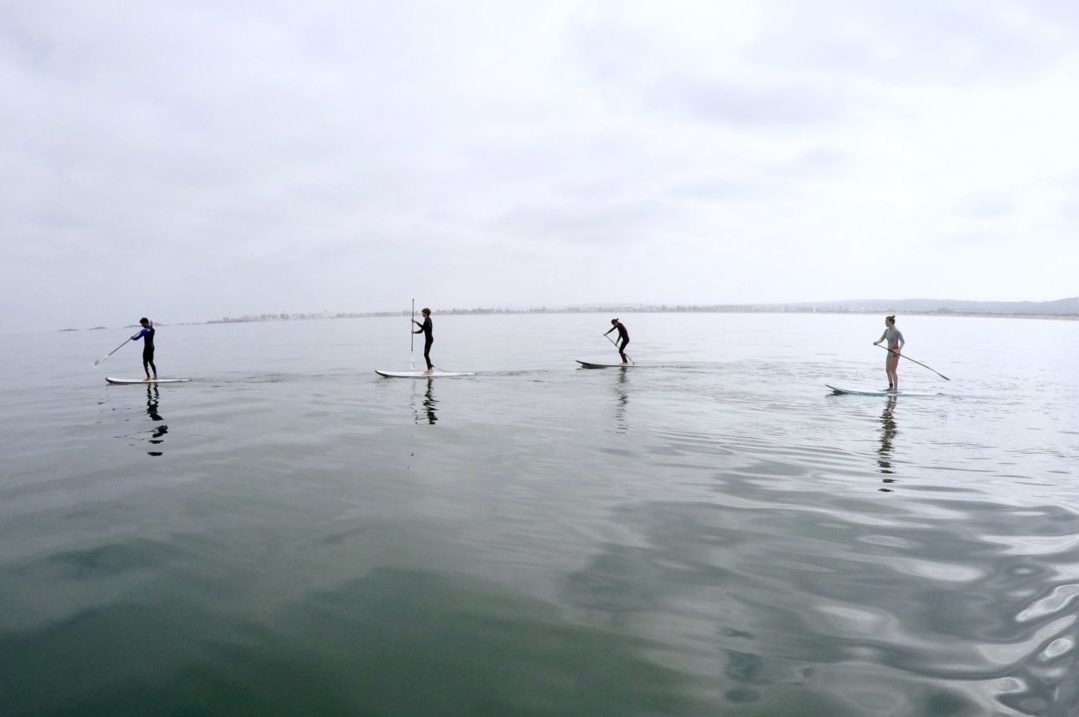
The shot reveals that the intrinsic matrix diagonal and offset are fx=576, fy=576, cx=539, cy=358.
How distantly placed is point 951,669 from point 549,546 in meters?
4.08

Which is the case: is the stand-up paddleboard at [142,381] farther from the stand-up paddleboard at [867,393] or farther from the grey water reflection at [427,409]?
the stand-up paddleboard at [867,393]

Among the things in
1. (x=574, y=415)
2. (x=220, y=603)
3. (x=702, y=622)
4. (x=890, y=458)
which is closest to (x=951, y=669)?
(x=702, y=622)

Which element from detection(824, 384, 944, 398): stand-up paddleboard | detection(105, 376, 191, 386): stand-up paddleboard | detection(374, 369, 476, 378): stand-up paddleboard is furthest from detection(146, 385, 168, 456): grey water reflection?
detection(824, 384, 944, 398): stand-up paddleboard

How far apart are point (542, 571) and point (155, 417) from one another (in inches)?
618

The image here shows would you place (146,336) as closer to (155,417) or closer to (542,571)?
(155,417)

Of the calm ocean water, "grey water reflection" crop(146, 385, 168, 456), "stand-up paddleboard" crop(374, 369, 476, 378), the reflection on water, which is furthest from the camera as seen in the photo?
"stand-up paddleboard" crop(374, 369, 476, 378)

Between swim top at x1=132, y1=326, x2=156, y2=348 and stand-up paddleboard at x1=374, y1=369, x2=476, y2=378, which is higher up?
swim top at x1=132, y1=326, x2=156, y2=348

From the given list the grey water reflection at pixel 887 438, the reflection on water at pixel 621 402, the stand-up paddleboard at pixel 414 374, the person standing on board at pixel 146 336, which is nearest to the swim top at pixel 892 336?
the grey water reflection at pixel 887 438

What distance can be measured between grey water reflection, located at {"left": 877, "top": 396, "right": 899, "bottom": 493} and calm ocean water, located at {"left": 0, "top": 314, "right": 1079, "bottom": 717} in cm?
12

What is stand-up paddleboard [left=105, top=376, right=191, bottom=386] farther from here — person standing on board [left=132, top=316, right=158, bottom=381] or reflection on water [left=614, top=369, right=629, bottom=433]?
reflection on water [left=614, top=369, right=629, bottom=433]

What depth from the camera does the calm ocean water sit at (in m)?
4.51

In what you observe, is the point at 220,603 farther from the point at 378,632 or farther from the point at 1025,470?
the point at 1025,470

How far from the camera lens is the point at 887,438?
536 inches

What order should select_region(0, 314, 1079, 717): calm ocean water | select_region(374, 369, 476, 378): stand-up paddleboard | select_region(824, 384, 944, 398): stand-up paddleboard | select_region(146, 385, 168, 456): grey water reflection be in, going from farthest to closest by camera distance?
1. select_region(374, 369, 476, 378): stand-up paddleboard
2. select_region(824, 384, 944, 398): stand-up paddleboard
3. select_region(146, 385, 168, 456): grey water reflection
4. select_region(0, 314, 1079, 717): calm ocean water
